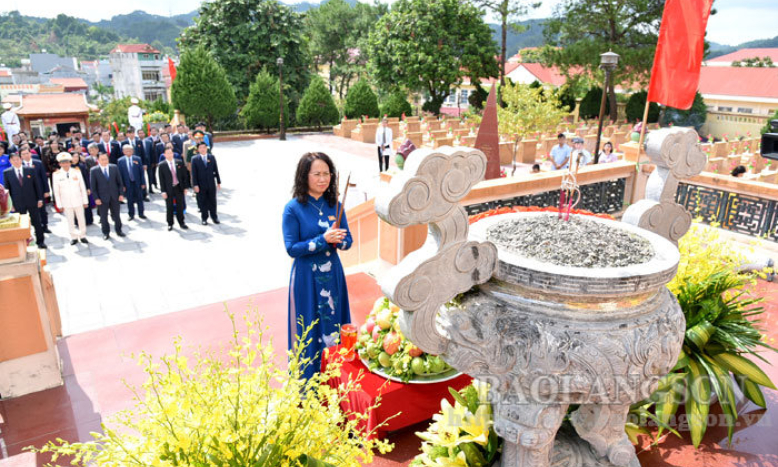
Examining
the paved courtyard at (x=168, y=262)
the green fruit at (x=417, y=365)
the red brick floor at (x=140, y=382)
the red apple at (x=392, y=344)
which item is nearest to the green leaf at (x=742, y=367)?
the red brick floor at (x=140, y=382)

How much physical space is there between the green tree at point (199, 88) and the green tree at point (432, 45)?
36.2 feet

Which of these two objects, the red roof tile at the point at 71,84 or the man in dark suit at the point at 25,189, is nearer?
the man in dark suit at the point at 25,189

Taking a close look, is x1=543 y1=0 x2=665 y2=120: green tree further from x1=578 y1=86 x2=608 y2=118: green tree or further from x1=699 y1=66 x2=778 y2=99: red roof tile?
x1=699 y1=66 x2=778 y2=99: red roof tile

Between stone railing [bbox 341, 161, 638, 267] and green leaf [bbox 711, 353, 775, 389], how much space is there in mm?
2966

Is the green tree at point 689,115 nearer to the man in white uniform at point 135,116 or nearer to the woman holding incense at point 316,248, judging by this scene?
the man in white uniform at point 135,116

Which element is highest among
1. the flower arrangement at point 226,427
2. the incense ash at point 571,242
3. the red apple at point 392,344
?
the incense ash at point 571,242

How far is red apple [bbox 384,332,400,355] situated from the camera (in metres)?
3.82

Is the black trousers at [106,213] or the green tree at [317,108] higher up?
the green tree at [317,108]

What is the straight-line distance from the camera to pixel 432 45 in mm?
30859

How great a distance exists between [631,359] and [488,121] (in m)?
4.67

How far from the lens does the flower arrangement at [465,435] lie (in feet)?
9.99

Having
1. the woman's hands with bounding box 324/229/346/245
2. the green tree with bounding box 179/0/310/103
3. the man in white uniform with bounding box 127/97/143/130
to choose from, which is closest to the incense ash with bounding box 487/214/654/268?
the woman's hands with bounding box 324/229/346/245

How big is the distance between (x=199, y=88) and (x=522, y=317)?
2508 cm

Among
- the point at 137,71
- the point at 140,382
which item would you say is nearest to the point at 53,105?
the point at 140,382
